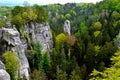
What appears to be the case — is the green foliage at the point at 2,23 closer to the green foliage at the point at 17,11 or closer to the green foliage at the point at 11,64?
the green foliage at the point at 17,11

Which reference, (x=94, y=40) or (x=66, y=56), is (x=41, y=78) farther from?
(x=94, y=40)

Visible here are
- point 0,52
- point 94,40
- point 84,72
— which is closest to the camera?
point 0,52

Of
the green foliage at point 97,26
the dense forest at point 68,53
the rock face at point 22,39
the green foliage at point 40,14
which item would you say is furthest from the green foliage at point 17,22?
the green foliage at point 97,26

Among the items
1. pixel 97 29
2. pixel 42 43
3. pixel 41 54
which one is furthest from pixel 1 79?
pixel 97 29

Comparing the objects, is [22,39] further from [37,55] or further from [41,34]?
[41,34]

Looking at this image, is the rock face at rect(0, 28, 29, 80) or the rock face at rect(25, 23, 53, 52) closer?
the rock face at rect(0, 28, 29, 80)

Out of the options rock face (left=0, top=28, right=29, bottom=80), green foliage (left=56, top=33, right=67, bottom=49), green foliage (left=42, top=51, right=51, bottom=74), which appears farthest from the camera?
green foliage (left=56, top=33, right=67, bottom=49)

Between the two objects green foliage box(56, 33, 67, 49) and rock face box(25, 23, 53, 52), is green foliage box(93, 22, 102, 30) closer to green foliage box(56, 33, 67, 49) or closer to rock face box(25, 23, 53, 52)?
green foliage box(56, 33, 67, 49)

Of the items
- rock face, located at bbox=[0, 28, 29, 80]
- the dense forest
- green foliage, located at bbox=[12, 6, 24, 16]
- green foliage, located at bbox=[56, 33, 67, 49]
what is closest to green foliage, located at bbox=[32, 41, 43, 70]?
the dense forest
